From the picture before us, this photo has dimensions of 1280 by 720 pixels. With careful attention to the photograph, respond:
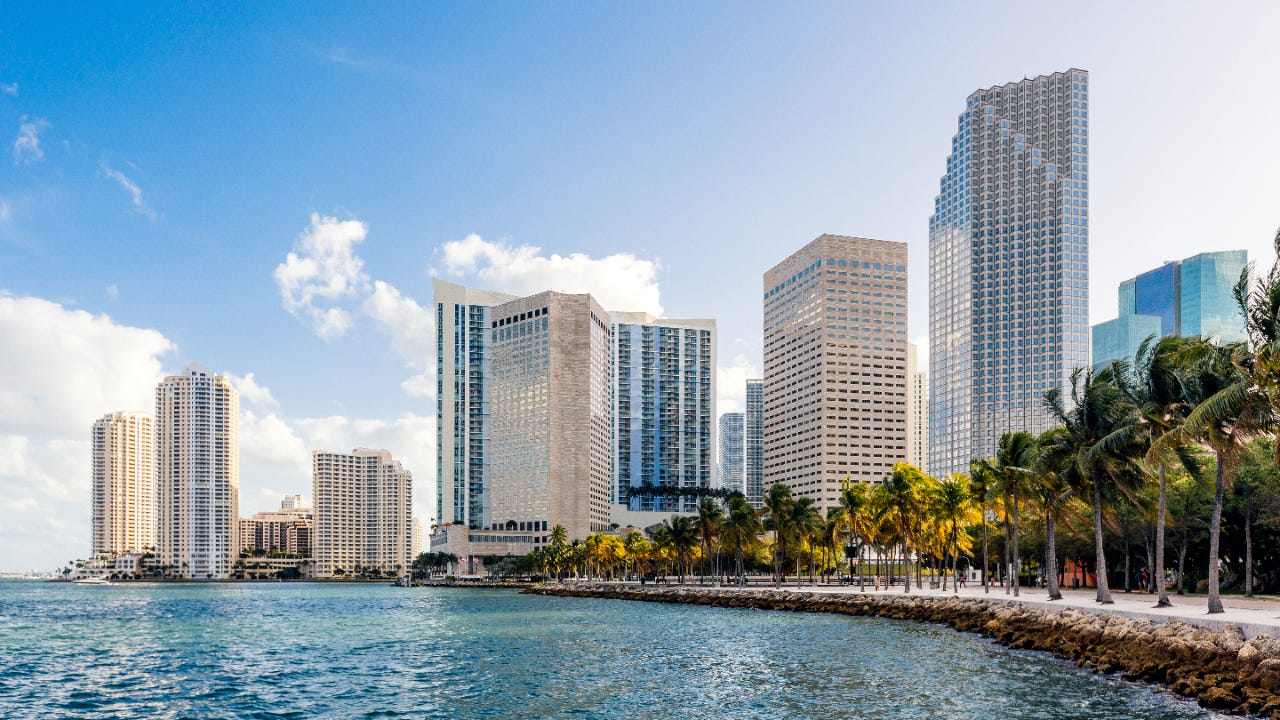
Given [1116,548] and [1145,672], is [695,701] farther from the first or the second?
[1116,548]

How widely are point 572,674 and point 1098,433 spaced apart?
38.8m

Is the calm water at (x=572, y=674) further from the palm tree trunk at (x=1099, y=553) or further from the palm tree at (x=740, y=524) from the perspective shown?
the palm tree at (x=740, y=524)

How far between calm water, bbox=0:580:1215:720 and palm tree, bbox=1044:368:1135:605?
45.2ft

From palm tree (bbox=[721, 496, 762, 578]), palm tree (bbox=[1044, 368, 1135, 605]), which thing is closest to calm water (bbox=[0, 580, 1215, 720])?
palm tree (bbox=[1044, 368, 1135, 605])

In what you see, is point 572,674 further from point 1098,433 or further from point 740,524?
point 740,524

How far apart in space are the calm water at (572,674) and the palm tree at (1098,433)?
542 inches

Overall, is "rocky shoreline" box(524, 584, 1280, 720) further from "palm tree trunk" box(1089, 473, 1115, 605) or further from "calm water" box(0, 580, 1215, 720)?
"palm tree trunk" box(1089, 473, 1115, 605)

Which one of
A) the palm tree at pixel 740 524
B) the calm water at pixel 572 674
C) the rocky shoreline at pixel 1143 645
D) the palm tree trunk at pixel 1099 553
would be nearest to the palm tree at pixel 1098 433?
the palm tree trunk at pixel 1099 553

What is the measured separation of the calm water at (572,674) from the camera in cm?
3862

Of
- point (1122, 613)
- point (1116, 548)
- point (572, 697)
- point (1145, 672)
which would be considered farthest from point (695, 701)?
point (1116, 548)

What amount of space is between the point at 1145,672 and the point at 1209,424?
12738 millimetres

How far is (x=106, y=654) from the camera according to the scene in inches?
2633

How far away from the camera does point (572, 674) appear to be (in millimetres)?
49500

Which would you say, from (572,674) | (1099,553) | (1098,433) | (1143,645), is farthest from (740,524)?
(1143,645)
